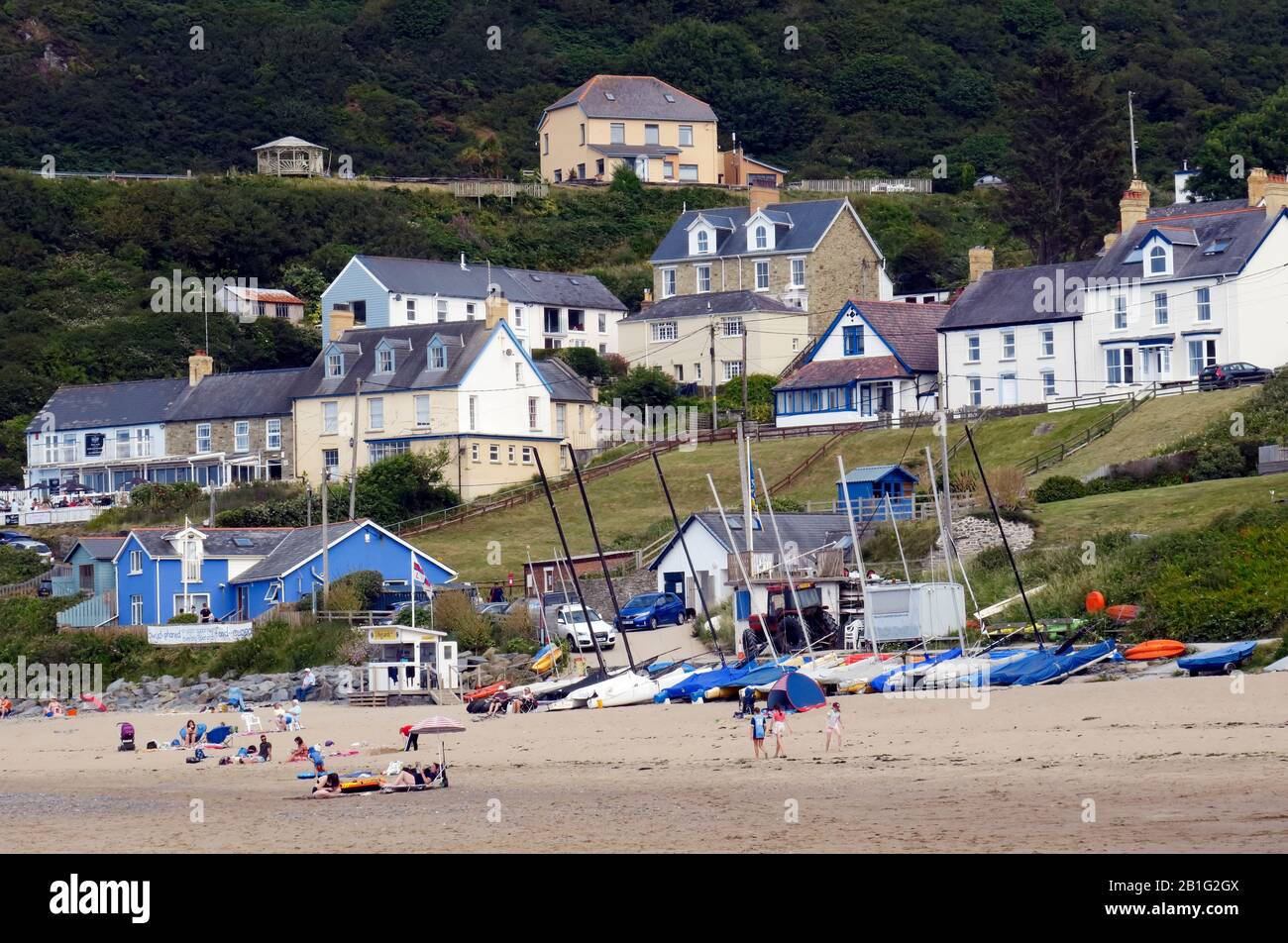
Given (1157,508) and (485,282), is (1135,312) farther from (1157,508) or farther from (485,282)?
(485,282)

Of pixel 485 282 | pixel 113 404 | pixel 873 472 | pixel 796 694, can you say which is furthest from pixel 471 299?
pixel 796 694

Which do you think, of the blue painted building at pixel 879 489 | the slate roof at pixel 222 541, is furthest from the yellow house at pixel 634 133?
the blue painted building at pixel 879 489

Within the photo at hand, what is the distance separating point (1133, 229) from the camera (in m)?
68.4

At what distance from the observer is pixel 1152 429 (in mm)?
58531

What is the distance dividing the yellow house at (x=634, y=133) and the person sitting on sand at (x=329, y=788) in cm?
8058

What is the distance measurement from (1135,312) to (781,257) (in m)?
20.4

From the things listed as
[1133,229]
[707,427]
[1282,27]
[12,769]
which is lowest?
[12,769]

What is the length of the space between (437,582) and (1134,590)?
67.8ft

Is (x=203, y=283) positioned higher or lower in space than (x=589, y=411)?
higher

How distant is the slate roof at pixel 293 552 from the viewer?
55.8 m

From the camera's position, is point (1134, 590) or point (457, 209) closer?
point (1134, 590)

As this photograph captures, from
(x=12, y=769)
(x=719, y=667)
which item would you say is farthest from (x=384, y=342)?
(x=12, y=769)

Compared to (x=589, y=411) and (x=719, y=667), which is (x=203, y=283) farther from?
(x=719, y=667)

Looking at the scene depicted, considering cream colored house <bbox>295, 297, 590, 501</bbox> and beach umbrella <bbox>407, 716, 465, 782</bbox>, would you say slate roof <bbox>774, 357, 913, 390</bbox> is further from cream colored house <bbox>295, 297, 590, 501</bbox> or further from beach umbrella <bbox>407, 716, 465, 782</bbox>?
beach umbrella <bbox>407, 716, 465, 782</bbox>
